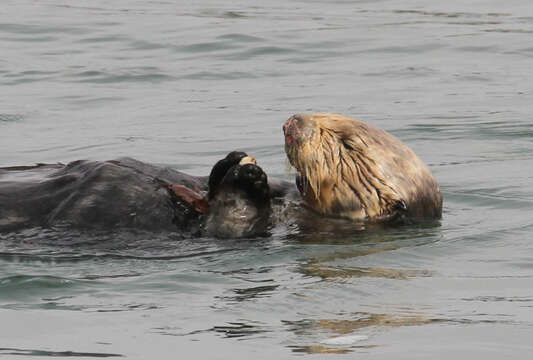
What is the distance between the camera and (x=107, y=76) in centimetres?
1182

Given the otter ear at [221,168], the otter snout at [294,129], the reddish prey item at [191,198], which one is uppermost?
the otter snout at [294,129]

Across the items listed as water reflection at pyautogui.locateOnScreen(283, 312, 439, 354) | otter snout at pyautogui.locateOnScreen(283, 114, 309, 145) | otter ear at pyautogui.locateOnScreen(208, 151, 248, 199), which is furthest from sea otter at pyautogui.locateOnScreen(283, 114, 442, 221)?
water reflection at pyautogui.locateOnScreen(283, 312, 439, 354)

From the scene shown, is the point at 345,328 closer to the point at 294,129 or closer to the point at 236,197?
the point at 236,197

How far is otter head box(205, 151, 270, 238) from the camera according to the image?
5250 millimetres

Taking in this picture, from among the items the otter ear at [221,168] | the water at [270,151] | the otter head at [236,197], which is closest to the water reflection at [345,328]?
the water at [270,151]

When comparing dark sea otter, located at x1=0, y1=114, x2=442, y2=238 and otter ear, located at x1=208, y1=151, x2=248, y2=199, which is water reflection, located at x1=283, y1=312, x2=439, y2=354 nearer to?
dark sea otter, located at x1=0, y1=114, x2=442, y2=238

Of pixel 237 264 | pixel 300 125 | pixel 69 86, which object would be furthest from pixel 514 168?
pixel 69 86

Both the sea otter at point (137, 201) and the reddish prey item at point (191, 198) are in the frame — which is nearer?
the sea otter at point (137, 201)

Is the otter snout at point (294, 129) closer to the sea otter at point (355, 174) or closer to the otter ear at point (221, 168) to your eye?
the sea otter at point (355, 174)

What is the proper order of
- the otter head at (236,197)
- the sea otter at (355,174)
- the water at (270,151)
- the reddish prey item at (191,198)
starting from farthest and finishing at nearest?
the sea otter at (355,174)
the reddish prey item at (191,198)
the otter head at (236,197)
the water at (270,151)

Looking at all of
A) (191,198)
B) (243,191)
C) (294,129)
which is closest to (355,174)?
(294,129)

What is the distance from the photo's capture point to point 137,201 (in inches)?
213

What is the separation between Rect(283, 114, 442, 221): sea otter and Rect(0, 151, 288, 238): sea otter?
36 cm

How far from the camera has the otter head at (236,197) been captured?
5.25m
